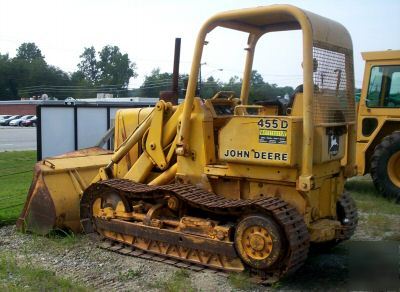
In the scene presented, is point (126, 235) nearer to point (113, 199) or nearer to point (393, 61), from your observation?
point (113, 199)

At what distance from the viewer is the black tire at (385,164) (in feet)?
34.6

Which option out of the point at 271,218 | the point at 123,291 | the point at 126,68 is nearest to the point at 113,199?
the point at 123,291

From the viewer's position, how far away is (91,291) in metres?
5.31

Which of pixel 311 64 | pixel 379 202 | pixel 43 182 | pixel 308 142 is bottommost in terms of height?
pixel 379 202

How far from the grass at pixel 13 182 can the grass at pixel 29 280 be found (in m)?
2.42

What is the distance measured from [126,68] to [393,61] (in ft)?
318

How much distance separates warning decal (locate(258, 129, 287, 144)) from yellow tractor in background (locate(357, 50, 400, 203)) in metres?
5.62

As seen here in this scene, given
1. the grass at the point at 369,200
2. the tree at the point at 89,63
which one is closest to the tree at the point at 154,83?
the tree at the point at 89,63

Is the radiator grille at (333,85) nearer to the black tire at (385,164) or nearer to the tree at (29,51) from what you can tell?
the black tire at (385,164)

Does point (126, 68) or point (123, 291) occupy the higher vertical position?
point (126, 68)

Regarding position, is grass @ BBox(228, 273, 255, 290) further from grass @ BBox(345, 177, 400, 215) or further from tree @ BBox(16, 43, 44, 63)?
tree @ BBox(16, 43, 44, 63)

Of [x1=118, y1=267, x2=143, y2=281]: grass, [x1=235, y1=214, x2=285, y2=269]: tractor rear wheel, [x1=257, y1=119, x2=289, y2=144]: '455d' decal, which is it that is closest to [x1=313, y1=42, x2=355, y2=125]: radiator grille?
[x1=257, y1=119, x2=289, y2=144]: '455d' decal

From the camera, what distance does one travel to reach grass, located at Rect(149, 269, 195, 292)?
5380 millimetres

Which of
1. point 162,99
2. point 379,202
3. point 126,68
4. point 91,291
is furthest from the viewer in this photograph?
point 126,68
